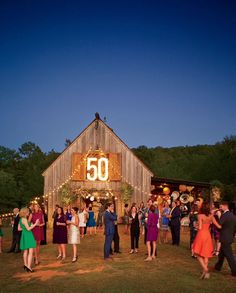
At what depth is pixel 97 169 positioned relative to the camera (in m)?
25.8

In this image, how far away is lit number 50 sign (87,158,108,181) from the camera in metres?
25.7

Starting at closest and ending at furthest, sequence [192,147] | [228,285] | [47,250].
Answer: [228,285] < [47,250] < [192,147]

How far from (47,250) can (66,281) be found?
5.49m

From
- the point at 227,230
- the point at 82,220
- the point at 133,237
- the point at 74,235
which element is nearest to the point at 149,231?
the point at 133,237

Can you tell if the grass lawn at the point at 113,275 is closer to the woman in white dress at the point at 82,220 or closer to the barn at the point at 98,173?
the woman in white dress at the point at 82,220

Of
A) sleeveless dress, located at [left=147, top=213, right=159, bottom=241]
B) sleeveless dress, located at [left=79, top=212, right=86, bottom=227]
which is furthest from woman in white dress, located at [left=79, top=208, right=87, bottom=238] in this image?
sleeveless dress, located at [left=147, top=213, right=159, bottom=241]

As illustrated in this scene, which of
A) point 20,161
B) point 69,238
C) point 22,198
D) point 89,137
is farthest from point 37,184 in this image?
point 69,238

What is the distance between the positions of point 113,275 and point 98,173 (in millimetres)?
16304

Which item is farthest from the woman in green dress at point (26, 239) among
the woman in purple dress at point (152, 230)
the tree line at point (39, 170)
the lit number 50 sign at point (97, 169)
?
the tree line at point (39, 170)

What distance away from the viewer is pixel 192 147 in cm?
7531

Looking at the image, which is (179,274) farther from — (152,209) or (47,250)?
(47,250)

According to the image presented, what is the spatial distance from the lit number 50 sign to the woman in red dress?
16.6 meters

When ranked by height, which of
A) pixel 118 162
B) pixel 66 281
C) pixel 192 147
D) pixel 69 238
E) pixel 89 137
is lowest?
pixel 66 281

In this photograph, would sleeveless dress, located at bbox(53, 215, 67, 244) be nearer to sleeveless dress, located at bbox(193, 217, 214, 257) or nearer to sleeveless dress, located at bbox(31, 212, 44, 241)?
sleeveless dress, located at bbox(31, 212, 44, 241)
